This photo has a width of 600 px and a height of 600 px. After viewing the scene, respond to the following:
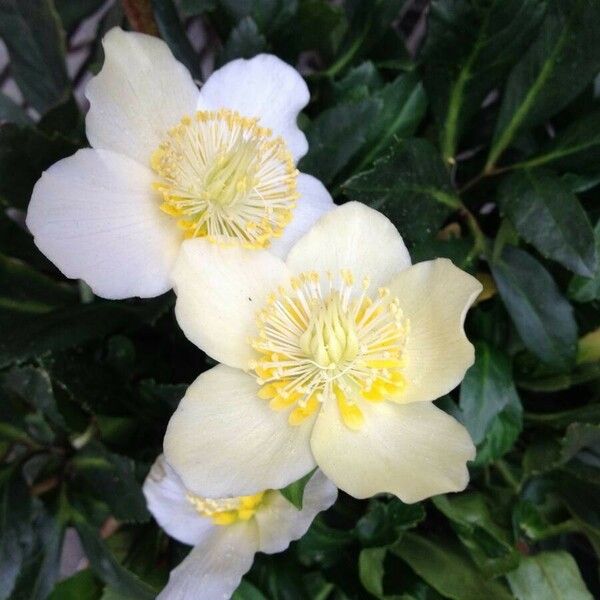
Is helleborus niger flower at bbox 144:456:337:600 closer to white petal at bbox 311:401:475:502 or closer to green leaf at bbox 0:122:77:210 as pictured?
white petal at bbox 311:401:475:502

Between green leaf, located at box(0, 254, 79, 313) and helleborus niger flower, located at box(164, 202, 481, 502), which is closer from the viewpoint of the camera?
helleborus niger flower, located at box(164, 202, 481, 502)

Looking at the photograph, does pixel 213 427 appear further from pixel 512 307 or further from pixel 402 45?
pixel 402 45

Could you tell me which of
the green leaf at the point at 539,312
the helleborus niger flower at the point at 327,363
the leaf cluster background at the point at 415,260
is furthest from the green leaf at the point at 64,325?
the green leaf at the point at 539,312

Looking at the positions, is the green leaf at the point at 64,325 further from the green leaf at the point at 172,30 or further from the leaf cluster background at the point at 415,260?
the green leaf at the point at 172,30

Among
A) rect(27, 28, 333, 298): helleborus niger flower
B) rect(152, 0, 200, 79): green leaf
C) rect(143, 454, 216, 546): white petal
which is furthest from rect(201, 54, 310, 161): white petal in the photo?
rect(143, 454, 216, 546): white petal

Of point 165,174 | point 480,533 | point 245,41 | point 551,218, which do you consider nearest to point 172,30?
point 245,41

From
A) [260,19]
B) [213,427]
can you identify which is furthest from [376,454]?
[260,19]

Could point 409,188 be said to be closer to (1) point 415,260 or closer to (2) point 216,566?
(1) point 415,260
